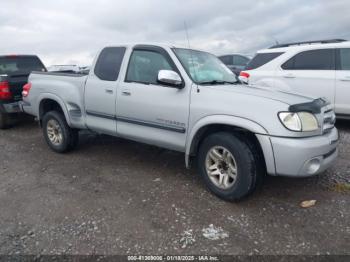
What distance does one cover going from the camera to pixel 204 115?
3.39m

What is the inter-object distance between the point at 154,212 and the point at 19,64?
646 centimetres

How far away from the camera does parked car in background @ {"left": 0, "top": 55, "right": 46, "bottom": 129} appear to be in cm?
665

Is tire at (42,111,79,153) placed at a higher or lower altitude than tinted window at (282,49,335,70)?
lower

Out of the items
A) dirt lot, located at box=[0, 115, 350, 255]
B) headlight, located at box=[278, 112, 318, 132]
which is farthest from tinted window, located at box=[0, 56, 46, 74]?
headlight, located at box=[278, 112, 318, 132]

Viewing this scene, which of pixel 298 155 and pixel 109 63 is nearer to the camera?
pixel 298 155

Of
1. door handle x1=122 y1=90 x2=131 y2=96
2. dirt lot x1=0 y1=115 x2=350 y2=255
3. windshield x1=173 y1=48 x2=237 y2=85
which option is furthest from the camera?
door handle x1=122 y1=90 x2=131 y2=96

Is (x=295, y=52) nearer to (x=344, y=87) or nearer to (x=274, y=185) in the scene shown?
(x=344, y=87)

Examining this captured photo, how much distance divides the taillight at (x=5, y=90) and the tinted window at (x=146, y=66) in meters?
3.90

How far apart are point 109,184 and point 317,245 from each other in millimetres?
2568

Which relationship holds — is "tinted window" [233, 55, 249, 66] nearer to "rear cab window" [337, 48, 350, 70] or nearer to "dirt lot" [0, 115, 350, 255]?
"rear cab window" [337, 48, 350, 70]

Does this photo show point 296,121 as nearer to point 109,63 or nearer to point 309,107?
point 309,107

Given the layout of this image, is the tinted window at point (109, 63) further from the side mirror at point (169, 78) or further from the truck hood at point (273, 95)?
the truck hood at point (273, 95)

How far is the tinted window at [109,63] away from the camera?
4.36 metres

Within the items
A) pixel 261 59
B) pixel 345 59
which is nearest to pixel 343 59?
pixel 345 59
